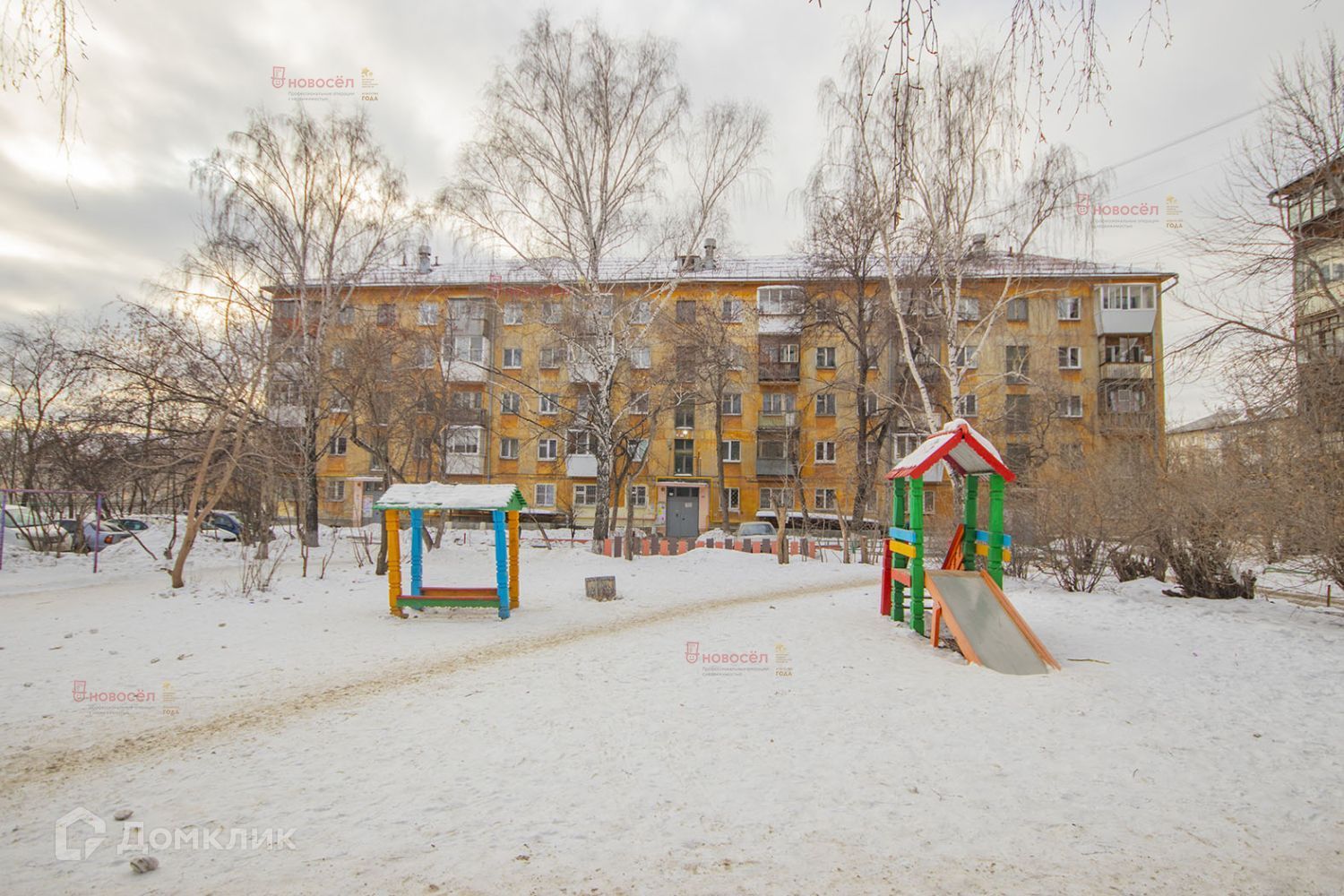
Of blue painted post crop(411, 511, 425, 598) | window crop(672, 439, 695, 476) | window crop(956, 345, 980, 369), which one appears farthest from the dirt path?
window crop(672, 439, 695, 476)

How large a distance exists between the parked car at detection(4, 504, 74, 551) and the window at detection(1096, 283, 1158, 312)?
4068 centimetres

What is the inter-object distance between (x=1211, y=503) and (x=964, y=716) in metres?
7.37

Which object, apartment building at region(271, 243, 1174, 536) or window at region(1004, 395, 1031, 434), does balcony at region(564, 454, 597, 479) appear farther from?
window at region(1004, 395, 1031, 434)

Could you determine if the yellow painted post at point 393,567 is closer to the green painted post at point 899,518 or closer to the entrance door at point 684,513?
the green painted post at point 899,518

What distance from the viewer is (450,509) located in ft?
35.3

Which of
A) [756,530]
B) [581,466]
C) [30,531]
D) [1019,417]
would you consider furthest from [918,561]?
[581,466]

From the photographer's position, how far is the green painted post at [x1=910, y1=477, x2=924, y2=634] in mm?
9258

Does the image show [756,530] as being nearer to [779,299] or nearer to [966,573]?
[779,299]

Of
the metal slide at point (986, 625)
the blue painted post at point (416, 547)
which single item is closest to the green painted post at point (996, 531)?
the metal slide at point (986, 625)

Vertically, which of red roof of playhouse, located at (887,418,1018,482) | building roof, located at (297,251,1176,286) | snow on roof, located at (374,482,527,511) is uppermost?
building roof, located at (297,251,1176,286)

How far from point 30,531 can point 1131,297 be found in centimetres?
4242

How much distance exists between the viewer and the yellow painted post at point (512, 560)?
11.2 metres

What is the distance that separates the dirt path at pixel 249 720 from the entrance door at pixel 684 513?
26.6 metres

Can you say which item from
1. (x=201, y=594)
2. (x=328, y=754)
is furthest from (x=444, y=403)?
(x=328, y=754)
